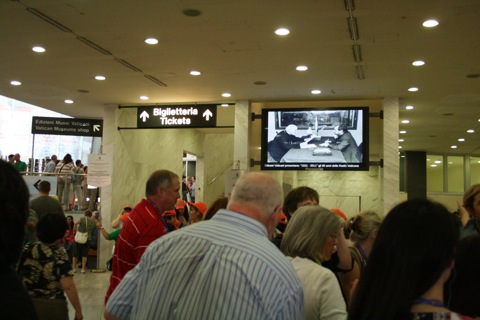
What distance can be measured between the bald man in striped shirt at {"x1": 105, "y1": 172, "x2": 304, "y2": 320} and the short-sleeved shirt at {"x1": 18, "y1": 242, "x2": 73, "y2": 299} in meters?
1.87

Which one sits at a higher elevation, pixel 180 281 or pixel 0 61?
pixel 0 61

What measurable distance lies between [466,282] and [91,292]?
8856mm

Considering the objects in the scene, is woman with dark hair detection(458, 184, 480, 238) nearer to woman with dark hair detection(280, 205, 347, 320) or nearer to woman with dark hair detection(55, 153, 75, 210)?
woman with dark hair detection(280, 205, 347, 320)

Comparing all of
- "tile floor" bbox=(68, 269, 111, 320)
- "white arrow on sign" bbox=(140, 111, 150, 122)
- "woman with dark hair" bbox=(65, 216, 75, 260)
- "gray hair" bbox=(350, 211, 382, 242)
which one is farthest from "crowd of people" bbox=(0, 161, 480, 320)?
"woman with dark hair" bbox=(65, 216, 75, 260)

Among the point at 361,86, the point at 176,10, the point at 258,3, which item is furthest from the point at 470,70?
the point at 176,10

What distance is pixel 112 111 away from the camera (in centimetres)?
1296

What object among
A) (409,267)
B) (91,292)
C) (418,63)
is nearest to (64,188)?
(91,292)

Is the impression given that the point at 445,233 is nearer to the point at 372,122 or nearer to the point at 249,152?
the point at 249,152

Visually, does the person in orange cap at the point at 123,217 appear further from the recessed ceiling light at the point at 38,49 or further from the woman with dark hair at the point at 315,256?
the woman with dark hair at the point at 315,256

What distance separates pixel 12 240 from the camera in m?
1.49

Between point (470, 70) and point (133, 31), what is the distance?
5.61 m

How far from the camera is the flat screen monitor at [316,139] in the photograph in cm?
1070

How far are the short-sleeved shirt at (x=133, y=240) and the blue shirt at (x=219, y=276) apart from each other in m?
1.67

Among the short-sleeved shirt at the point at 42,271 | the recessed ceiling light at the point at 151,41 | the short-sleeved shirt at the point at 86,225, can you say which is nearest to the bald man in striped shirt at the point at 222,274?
the short-sleeved shirt at the point at 42,271
